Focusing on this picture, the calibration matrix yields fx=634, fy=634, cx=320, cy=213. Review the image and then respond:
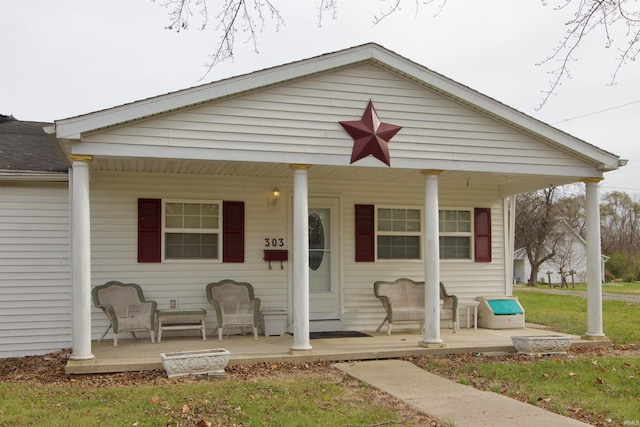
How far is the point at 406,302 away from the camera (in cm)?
1033

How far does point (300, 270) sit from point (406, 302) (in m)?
2.98

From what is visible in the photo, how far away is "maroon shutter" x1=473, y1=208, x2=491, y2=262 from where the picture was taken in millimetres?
11148

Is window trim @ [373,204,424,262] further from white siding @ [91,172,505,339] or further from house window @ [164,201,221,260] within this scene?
house window @ [164,201,221,260]

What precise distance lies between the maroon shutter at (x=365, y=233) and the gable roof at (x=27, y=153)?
15.0ft

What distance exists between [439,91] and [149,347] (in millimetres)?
5215

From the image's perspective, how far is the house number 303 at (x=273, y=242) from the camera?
10047 millimetres

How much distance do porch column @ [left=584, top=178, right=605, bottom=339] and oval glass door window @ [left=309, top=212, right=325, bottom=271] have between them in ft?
13.4

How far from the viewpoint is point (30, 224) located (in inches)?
352

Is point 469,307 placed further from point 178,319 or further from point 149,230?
point 149,230

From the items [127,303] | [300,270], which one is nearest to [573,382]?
[300,270]

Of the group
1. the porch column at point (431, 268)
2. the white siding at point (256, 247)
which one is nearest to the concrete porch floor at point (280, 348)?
the porch column at point (431, 268)

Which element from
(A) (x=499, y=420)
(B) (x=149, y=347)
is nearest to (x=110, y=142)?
(B) (x=149, y=347)

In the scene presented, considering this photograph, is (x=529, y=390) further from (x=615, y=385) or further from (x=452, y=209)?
(x=452, y=209)

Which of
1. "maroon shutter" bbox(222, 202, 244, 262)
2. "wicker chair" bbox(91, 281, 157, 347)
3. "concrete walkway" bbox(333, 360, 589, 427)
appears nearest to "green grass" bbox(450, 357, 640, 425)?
"concrete walkway" bbox(333, 360, 589, 427)
